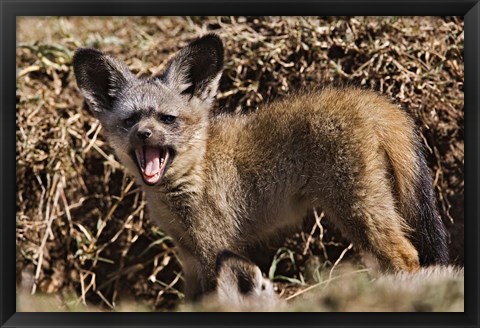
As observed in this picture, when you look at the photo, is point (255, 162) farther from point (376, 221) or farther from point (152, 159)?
point (376, 221)

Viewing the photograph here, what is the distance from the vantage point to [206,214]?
4.63 metres

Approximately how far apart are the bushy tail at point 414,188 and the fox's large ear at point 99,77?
1699 millimetres

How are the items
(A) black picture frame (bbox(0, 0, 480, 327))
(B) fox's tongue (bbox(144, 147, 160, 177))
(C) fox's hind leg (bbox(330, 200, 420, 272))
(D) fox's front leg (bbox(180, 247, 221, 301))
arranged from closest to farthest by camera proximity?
(A) black picture frame (bbox(0, 0, 480, 327))
(C) fox's hind leg (bbox(330, 200, 420, 272))
(D) fox's front leg (bbox(180, 247, 221, 301))
(B) fox's tongue (bbox(144, 147, 160, 177))

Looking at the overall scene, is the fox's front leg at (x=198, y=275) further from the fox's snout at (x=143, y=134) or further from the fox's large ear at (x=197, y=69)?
the fox's large ear at (x=197, y=69)

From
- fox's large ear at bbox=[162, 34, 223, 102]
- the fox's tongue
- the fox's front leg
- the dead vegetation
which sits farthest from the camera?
the dead vegetation

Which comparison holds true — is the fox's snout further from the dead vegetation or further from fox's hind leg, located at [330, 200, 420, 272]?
the dead vegetation

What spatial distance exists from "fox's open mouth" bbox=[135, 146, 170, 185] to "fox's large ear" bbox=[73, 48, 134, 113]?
0.44m

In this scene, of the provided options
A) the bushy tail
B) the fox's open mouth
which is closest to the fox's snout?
the fox's open mouth

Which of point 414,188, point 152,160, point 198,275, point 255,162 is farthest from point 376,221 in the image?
point 152,160

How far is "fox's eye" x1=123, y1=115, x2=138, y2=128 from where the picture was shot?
15.4ft

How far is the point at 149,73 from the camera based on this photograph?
20.5 feet

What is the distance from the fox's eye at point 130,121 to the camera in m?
4.68

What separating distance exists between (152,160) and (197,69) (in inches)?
26.1
